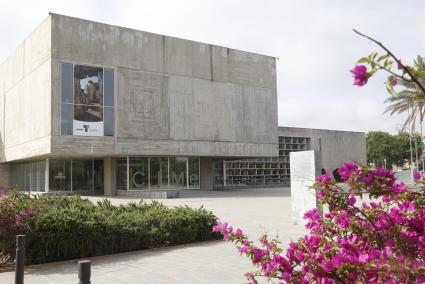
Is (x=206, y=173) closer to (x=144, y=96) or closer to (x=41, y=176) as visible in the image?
(x=144, y=96)

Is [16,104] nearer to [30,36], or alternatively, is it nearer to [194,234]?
[30,36]

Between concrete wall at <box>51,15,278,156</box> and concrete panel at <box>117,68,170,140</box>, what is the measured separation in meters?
0.06

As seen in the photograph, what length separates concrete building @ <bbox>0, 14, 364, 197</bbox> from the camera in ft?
86.2

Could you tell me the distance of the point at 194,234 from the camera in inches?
361

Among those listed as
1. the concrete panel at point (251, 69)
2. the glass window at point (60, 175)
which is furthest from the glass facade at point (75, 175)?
the concrete panel at point (251, 69)

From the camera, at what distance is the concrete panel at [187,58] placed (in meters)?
30.0

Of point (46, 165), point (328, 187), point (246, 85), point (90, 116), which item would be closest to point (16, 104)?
point (46, 165)

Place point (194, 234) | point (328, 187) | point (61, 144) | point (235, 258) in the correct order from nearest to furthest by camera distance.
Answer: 1. point (328, 187)
2. point (235, 258)
3. point (194, 234)
4. point (61, 144)

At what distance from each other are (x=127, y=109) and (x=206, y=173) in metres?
9.45

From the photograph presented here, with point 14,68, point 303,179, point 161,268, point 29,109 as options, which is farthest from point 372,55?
point 14,68

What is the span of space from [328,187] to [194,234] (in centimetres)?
641

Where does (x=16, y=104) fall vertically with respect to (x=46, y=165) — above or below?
above

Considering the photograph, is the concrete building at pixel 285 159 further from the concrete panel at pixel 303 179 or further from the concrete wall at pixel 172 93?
the concrete panel at pixel 303 179

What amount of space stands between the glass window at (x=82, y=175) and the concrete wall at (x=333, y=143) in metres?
18.8
